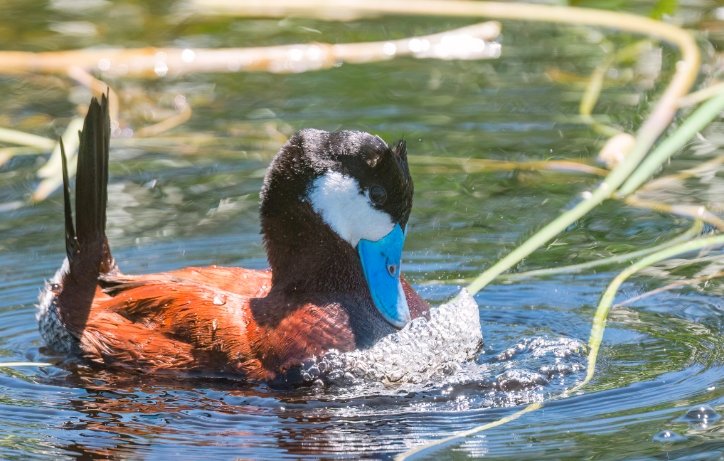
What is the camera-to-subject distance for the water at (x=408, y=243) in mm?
5461

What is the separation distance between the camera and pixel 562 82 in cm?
1064

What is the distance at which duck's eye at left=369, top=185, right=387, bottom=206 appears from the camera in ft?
20.9

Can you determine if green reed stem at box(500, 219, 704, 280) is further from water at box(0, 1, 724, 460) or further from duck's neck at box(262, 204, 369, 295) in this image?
duck's neck at box(262, 204, 369, 295)

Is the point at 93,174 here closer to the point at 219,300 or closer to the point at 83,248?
the point at 83,248

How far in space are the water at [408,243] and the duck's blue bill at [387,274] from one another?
44 centimetres

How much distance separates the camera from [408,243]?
7930 millimetres

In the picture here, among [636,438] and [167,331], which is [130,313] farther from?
[636,438]

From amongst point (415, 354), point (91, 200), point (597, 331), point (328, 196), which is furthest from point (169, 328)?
point (597, 331)

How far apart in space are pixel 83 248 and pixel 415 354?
5.82ft

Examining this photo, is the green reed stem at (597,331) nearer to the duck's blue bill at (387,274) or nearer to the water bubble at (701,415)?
the water bubble at (701,415)

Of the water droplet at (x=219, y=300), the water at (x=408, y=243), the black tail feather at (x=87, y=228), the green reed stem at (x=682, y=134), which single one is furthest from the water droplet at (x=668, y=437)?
the black tail feather at (x=87, y=228)

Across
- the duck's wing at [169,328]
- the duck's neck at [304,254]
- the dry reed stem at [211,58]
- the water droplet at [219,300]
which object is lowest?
the duck's wing at [169,328]

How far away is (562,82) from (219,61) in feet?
8.86

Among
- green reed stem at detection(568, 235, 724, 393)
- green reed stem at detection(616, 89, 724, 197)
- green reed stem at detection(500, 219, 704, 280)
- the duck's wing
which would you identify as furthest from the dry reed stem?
green reed stem at detection(568, 235, 724, 393)
